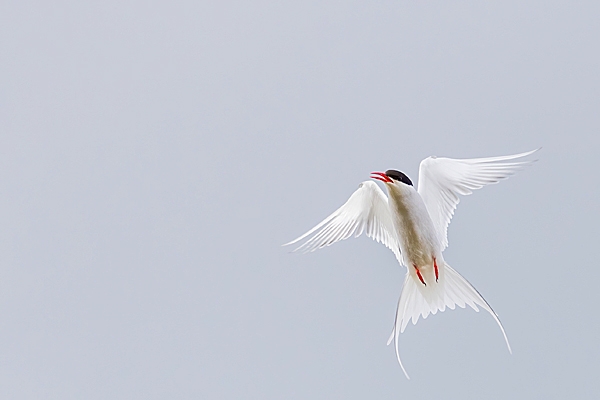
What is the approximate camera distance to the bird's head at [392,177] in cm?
1037

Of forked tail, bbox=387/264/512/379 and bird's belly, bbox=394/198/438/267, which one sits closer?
bird's belly, bbox=394/198/438/267

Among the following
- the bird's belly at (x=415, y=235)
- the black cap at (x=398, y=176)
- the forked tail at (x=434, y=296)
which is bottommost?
the forked tail at (x=434, y=296)

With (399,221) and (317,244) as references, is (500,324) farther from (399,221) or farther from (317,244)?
(317,244)

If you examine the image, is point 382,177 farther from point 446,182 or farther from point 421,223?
point 446,182

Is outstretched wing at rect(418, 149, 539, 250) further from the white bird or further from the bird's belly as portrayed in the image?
the bird's belly

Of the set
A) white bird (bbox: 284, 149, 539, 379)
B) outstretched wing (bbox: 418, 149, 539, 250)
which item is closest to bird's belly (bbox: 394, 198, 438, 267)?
white bird (bbox: 284, 149, 539, 379)

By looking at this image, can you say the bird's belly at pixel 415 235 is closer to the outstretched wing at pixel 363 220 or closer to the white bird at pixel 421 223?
the white bird at pixel 421 223

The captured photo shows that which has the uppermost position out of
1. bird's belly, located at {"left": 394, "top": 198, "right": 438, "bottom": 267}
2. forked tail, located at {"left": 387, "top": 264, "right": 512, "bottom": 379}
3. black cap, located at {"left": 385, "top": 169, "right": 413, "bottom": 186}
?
black cap, located at {"left": 385, "top": 169, "right": 413, "bottom": 186}

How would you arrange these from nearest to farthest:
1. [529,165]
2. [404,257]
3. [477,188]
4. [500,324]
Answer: [500,324]
[529,165]
[404,257]
[477,188]

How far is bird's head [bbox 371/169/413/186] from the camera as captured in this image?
1037cm

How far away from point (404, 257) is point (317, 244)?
105 centimetres

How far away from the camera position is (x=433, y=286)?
11.0 m

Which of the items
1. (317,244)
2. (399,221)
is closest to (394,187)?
(399,221)

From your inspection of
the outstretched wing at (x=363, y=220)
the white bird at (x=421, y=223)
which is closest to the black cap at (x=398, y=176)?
the white bird at (x=421, y=223)
